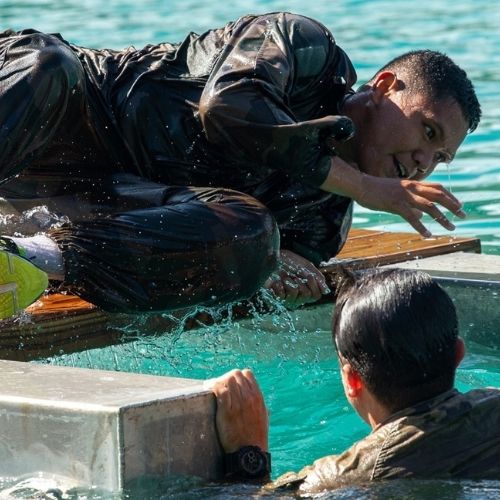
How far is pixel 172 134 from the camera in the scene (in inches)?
206

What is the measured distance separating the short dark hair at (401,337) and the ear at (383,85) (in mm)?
2079

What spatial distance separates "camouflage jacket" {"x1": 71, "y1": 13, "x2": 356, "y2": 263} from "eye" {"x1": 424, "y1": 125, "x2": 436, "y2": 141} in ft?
1.16

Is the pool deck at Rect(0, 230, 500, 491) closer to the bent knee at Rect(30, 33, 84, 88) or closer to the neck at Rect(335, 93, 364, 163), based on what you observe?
the bent knee at Rect(30, 33, 84, 88)

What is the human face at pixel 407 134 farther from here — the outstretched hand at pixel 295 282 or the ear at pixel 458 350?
the ear at pixel 458 350

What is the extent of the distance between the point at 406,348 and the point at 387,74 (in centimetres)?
229

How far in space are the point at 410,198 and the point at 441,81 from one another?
72 centimetres

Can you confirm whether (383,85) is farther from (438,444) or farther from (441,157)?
(438,444)

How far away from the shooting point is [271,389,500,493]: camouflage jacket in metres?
3.38

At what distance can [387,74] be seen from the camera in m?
5.48

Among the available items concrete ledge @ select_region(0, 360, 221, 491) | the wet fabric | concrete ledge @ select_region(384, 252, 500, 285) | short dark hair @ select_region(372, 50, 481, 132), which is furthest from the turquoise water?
short dark hair @ select_region(372, 50, 481, 132)

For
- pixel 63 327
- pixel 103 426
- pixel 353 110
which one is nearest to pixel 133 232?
pixel 63 327

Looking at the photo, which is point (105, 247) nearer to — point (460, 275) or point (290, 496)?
point (290, 496)

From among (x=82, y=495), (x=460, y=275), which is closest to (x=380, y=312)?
(x=82, y=495)

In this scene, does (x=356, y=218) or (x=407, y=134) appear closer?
(x=407, y=134)
